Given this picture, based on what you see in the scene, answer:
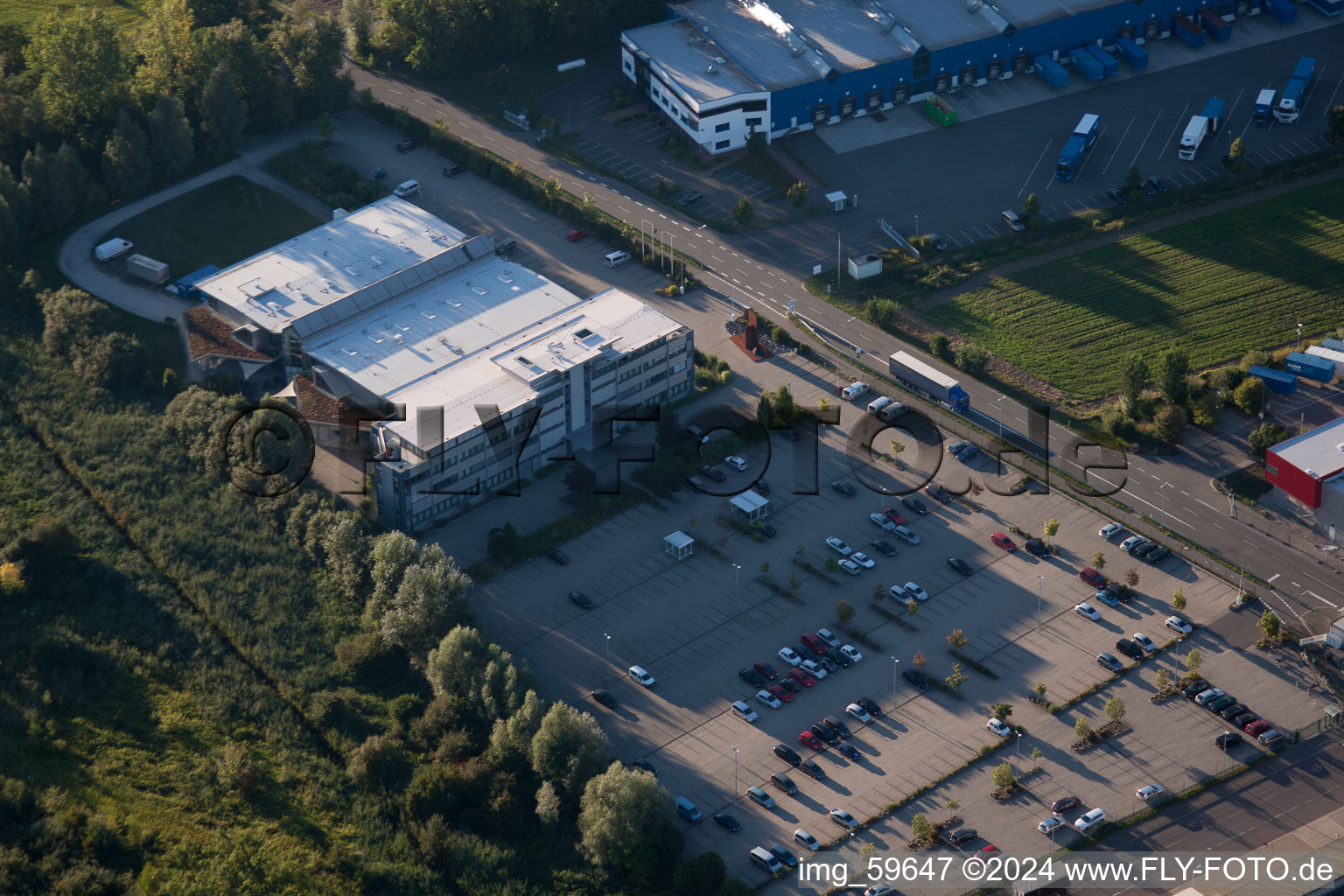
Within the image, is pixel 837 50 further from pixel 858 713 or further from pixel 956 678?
pixel 858 713

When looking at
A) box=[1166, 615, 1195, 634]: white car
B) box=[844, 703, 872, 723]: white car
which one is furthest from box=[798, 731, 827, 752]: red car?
box=[1166, 615, 1195, 634]: white car

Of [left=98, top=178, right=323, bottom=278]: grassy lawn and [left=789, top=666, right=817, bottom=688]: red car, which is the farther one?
[left=98, top=178, right=323, bottom=278]: grassy lawn

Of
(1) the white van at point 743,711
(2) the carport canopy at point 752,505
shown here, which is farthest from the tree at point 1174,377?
(1) the white van at point 743,711

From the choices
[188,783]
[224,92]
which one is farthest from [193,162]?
[188,783]

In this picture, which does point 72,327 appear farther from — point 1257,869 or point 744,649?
point 1257,869

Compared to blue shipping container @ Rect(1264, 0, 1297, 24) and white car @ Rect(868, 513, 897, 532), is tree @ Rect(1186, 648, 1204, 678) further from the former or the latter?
blue shipping container @ Rect(1264, 0, 1297, 24)
